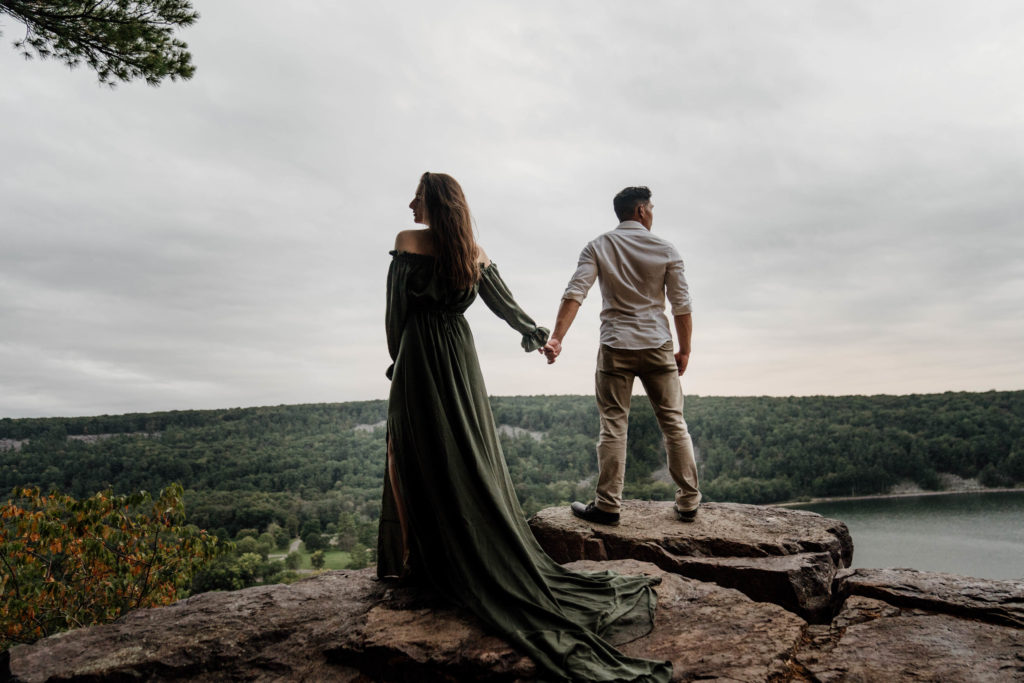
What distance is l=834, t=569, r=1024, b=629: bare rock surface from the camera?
2.37m

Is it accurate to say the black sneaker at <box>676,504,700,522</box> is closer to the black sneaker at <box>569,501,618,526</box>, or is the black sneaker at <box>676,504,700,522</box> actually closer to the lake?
the black sneaker at <box>569,501,618,526</box>

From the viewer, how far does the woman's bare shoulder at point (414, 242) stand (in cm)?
275

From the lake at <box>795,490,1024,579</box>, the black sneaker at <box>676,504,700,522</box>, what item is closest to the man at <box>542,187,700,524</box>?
the black sneaker at <box>676,504,700,522</box>

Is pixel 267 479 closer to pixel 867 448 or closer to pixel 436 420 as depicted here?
pixel 436 420

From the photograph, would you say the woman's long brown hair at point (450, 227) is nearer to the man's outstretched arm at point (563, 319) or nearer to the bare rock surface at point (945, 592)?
Answer: the man's outstretched arm at point (563, 319)

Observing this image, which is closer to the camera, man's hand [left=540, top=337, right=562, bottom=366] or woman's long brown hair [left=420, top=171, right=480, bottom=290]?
woman's long brown hair [left=420, top=171, right=480, bottom=290]

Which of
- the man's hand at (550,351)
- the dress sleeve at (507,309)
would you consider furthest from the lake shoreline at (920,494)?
the dress sleeve at (507,309)

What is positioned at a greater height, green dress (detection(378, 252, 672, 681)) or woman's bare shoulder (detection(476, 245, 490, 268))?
woman's bare shoulder (detection(476, 245, 490, 268))

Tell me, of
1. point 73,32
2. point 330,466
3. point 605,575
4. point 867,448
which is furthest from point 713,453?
point 73,32

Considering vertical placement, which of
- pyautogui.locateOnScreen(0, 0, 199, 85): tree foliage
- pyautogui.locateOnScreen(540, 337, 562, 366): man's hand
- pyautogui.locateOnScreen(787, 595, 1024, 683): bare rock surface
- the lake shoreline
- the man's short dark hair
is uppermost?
pyautogui.locateOnScreen(0, 0, 199, 85): tree foliage

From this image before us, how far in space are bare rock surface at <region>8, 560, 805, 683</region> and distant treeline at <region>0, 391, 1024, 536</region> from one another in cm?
716

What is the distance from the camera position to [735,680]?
6.28ft

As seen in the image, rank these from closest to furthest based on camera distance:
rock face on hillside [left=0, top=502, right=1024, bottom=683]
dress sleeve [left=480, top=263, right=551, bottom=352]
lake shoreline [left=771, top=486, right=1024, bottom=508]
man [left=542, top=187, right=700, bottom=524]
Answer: rock face on hillside [left=0, top=502, right=1024, bottom=683] < dress sleeve [left=480, top=263, right=551, bottom=352] < man [left=542, top=187, right=700, bottom=524] < lake shoreline [left=771, top=486, right=1024, bottom=508]

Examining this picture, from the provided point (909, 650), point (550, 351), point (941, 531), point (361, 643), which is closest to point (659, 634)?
point (909, 650)
